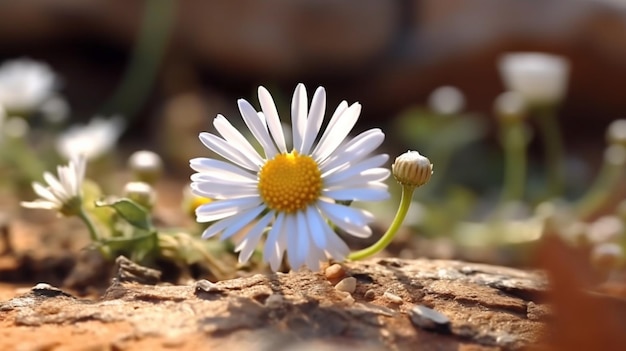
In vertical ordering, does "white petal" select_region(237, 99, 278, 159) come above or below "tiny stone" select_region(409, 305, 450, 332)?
above

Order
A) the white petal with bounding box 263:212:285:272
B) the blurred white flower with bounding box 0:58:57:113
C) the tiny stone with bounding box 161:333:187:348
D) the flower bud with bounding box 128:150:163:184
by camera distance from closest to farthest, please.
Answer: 1. the tiny stone with bounding box 161:333:187:348
2. the white petal with bounding box 263:212:285:272
3. the flower bud with bounding box 128:150:163:184
4. the blurred white flower with bounding box 0:58:57:113

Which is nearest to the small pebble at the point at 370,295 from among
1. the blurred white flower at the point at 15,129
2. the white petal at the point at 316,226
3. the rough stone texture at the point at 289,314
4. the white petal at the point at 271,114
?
the rough stone texture at the point at 289,314

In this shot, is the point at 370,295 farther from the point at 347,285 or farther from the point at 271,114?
the point at 271,114

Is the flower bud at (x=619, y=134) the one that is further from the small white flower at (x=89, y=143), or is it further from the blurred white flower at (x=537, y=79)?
the small white flower at (x=89, y=143)

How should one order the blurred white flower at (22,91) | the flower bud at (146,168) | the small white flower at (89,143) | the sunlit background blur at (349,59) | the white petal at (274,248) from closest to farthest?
the white petal at (274,248)
the flower bud at (146,168)
the small white flower at (89,143)
the blurred white flower at (22,91)
the sunlit background blur at (349,59)

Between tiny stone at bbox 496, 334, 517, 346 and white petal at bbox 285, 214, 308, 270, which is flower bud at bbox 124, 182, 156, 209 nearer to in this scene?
white petal at bbox 285, 214, 308, 270

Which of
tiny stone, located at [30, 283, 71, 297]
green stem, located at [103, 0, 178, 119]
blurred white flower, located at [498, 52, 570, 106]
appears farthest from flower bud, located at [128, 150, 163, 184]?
green stem, located at [103, 0, 178, 119]
